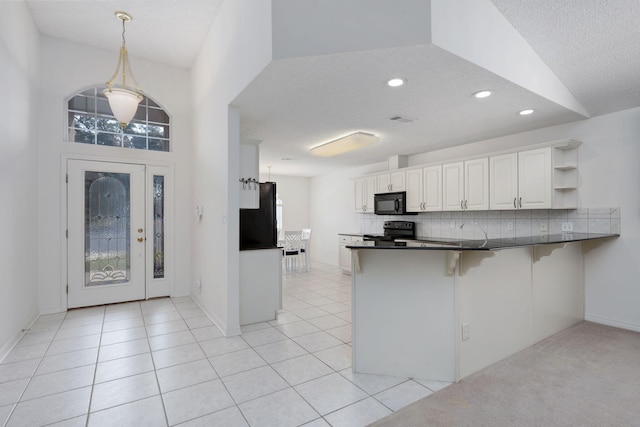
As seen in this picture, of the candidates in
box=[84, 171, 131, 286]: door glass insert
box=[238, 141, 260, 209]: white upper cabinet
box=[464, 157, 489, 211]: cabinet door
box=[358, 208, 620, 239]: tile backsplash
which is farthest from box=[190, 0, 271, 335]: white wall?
box=[358, 208, 620, 239]: tile backsplash

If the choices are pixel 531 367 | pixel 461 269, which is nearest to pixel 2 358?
pixel 461 269

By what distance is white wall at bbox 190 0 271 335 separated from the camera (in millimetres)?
2574

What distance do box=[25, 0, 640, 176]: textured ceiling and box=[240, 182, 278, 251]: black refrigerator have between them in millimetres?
879

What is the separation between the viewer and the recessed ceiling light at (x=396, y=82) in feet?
8.09

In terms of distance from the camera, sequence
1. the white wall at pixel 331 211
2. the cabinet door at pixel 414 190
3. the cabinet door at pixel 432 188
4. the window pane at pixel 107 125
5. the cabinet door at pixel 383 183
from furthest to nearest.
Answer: the white wall at pixel 331 211, the cabinet door at pixel 383 183, the cabinet door at pixel 414 190, the cabinet door at pixel 432 188, the window pane at pixel 107 125

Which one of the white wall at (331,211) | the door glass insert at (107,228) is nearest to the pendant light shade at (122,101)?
the door glass insert at (107,228)

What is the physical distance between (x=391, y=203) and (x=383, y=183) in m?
0.49

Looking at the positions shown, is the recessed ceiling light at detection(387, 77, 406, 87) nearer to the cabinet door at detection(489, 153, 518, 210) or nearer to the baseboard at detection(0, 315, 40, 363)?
the cabinet door at detection(489, 153, 518, 210)

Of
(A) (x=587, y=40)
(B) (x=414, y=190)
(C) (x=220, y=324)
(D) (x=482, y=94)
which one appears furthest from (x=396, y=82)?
(C) (x=220, y=324)

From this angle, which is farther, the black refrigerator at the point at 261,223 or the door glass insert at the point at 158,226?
the door glass insert at the point at 158,226

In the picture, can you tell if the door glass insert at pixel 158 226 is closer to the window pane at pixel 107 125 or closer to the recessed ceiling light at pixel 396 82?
the window pane at pixel 107 125

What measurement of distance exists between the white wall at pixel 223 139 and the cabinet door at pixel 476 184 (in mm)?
3160

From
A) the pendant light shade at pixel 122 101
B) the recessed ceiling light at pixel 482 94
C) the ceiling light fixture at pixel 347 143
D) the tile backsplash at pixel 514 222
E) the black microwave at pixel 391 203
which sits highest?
the pendant light shade at pixel 122 101

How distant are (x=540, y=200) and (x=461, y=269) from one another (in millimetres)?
2087
